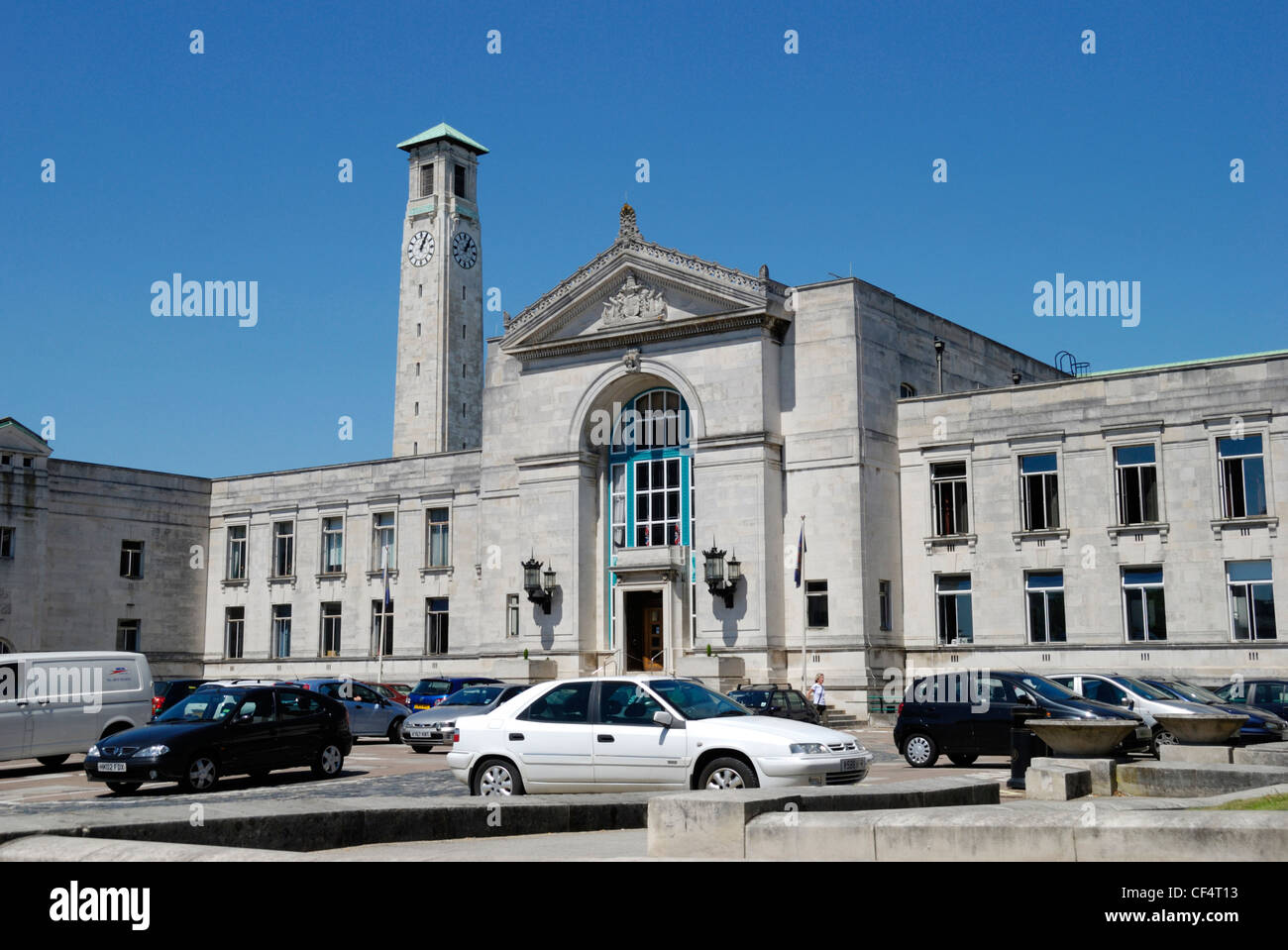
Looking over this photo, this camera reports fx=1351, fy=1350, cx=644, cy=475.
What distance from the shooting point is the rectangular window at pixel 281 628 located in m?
54.2

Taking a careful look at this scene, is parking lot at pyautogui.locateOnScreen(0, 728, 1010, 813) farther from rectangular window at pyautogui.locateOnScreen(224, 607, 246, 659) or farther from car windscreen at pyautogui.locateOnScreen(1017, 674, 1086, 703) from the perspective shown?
rectangular window at pyautogui.locateOnScreen(224, 607, 246, 659)

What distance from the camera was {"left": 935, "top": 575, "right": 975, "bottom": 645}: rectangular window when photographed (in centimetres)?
4050

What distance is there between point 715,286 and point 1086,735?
26339 millimetres

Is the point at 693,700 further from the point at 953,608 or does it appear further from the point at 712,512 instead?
the point at 953,608

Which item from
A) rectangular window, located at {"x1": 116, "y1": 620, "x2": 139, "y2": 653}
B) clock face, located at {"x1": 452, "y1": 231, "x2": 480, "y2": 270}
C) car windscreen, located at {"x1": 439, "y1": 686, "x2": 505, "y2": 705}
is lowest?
car windscreen, located at {"x1": 439, "y1": 686, "x2": 505, "y2": 705}

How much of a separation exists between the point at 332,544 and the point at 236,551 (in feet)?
17.9

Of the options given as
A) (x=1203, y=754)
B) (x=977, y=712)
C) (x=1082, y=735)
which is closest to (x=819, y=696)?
(x=977, y=712)

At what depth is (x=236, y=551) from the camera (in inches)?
2224

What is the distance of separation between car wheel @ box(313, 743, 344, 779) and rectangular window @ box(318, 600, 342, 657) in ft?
99.8

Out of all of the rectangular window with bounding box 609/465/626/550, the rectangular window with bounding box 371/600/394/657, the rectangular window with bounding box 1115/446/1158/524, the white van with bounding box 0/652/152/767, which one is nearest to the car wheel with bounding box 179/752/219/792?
the white van with bounding box 0/652/152/767

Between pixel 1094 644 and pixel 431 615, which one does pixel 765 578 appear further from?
pixel 431 615

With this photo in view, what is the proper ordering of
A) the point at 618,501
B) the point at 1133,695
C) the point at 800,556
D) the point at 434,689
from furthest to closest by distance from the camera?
the point at 618,501
the point at 800,556
the point at 434,689
the point at 1133,695

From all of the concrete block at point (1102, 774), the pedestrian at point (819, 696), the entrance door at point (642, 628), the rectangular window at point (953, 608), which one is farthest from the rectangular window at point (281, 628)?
the concrete block at point (1102, 774)
